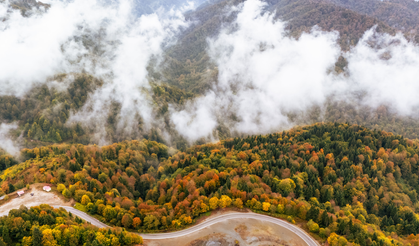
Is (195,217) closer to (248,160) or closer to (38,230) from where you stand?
(38,230)

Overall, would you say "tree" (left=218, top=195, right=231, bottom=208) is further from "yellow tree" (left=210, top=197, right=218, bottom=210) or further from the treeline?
the treeline

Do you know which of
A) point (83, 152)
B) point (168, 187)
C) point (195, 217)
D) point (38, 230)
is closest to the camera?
point (38, 230)

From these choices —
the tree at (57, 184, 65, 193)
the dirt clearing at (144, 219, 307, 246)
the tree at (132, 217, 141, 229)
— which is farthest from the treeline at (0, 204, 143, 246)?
the tree at (57, 184, 65, 193)

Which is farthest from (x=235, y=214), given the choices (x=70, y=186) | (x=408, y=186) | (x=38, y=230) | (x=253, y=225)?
(x=408, y=186)

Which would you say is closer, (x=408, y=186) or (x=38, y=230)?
A: (x=38, y=230)

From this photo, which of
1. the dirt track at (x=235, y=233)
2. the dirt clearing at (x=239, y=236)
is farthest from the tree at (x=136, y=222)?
the dirt clearing at (x=239, y=236)

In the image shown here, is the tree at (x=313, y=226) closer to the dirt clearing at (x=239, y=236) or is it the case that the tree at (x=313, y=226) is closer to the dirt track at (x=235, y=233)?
the dirt track at (x=235, y=233)

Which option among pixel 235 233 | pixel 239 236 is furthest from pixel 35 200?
pixel 239 236

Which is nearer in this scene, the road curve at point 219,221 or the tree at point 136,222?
the road curve at point 219,221
